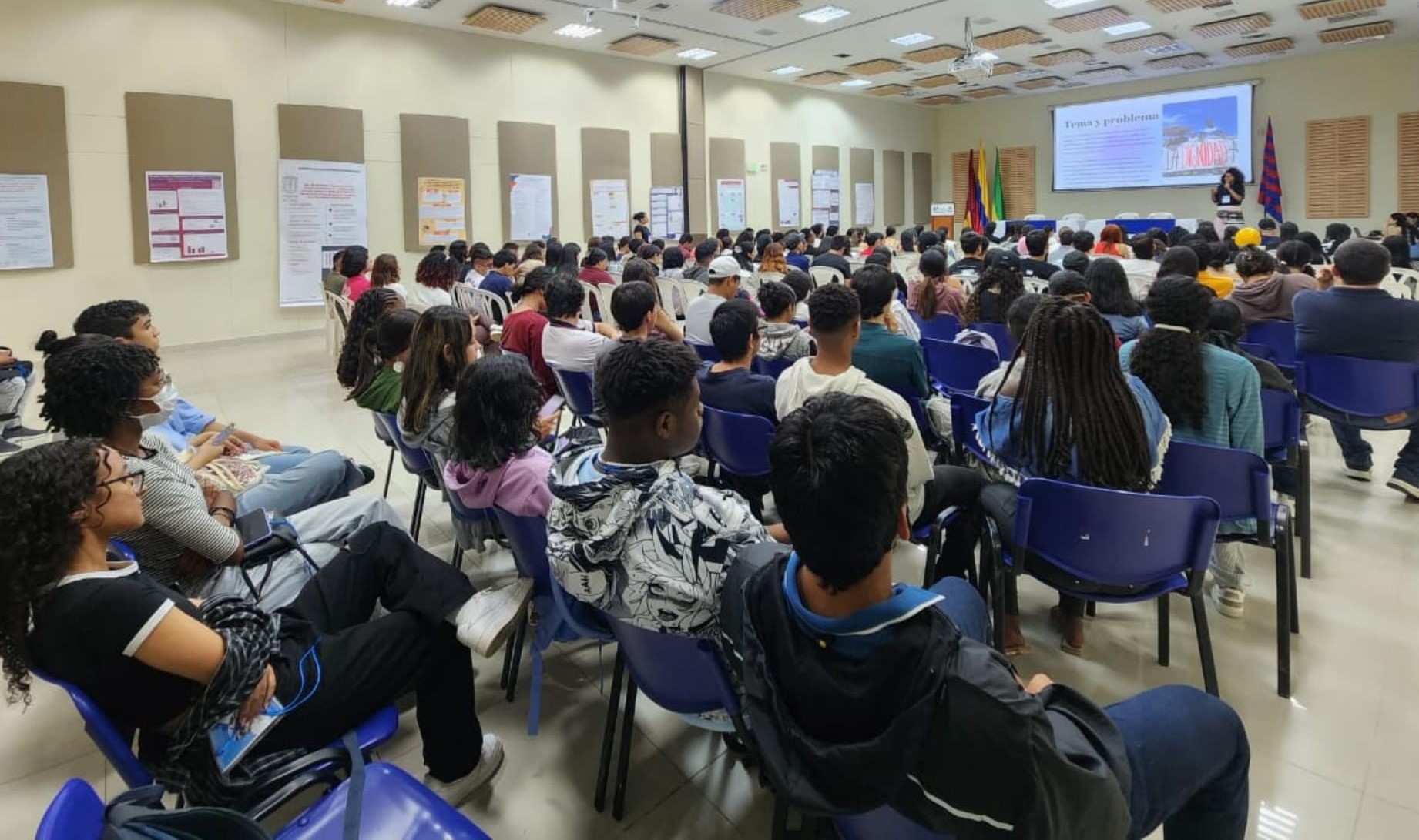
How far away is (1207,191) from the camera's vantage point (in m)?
14.2

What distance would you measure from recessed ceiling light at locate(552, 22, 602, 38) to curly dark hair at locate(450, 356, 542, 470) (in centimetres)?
928

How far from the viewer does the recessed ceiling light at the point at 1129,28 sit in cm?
1073

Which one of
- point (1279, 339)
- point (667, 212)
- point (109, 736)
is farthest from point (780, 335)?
point (667, 212)

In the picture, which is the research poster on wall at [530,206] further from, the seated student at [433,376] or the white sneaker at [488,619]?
the white sneaker at [488,619]

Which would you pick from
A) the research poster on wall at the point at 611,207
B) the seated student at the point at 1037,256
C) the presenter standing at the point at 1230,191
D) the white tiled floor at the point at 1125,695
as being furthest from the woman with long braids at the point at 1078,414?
Result: the presenter standing at the point at 1230,191

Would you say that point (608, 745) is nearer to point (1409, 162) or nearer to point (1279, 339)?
point (1279, 339)

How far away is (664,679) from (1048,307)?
57.6 inches

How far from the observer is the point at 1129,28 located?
10961 millimetres

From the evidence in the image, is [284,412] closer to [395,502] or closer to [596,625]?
[395,502]

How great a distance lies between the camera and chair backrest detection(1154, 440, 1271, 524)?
2154 millimetres

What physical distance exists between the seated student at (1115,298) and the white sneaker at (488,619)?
324 centimetres

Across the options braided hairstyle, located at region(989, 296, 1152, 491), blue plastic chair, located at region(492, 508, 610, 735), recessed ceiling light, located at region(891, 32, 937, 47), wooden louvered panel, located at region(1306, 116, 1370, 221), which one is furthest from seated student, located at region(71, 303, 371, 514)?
wooden louvered panel, located at region(1306, 116, 1370, 221)

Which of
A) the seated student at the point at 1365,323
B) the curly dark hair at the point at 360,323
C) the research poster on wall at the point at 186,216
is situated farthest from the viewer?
the research poster on wall at the point at 186,216

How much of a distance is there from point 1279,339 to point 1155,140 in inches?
492
